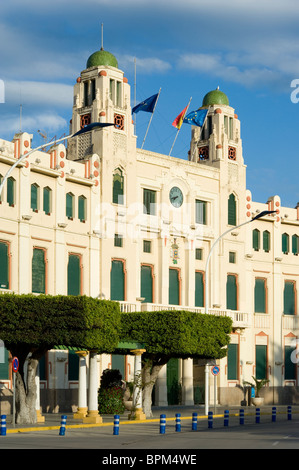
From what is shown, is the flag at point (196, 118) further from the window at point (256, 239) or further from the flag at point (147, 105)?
the window at point (256, 239)

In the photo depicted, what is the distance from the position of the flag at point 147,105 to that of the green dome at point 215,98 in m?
11.2

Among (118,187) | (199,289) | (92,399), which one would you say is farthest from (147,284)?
(92,399)

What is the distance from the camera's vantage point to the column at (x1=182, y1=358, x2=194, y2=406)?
62.6 m

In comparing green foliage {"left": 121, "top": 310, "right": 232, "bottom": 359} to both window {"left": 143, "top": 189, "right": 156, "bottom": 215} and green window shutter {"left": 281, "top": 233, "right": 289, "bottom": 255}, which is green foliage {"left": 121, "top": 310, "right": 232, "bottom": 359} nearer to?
window {"left": 143, "top": 189, "right": 156, "bottom": 215}

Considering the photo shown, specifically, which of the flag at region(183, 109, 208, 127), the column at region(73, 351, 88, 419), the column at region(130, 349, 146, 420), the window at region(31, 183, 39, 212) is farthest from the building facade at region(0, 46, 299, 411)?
the column at region(130, 349, 146, 420)

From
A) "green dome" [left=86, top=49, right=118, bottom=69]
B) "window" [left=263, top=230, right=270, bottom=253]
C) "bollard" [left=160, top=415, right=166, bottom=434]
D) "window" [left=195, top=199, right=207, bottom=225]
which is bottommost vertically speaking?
"bollard" [left=160, top=415, right=166, bottom=434]

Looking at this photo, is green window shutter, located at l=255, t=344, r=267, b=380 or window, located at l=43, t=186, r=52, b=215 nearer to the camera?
window, located at l=43, t=186, r=52, b=215

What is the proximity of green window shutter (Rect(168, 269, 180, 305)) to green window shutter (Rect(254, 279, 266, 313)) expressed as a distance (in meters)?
8.61

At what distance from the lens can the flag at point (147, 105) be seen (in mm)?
60594

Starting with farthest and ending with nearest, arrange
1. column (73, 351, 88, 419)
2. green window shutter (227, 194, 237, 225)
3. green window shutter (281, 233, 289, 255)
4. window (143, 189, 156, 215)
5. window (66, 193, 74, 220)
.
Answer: green window shutter (281, 233, 289, 255) → green window shutter (227, 194, 237, 225) → window (143, 189, 156, 215) → window (66, 193, 74, 220) → column (73, 351, 88, 419)

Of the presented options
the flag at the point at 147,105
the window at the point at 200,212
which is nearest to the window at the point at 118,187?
the flag at the point at 147,105

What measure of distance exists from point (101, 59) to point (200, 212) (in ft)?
44.9

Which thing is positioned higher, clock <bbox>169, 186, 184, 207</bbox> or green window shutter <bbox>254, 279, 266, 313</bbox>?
clock <bbox>169, 186, 184, 207</bbox>

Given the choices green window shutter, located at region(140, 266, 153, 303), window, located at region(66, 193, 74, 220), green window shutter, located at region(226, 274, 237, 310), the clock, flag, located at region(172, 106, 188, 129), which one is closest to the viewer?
window, located at region(66, 193, 74, 220)
